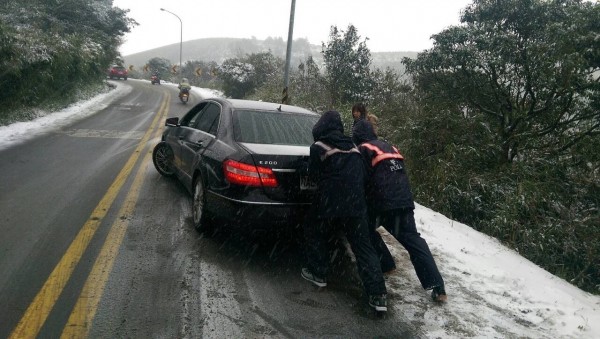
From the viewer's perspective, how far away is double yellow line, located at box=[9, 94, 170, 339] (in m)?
2.78

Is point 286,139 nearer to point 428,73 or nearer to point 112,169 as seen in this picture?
point 112,169

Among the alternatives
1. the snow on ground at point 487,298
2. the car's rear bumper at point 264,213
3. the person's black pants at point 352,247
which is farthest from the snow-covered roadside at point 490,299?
the car's rear bumper at point 264,213

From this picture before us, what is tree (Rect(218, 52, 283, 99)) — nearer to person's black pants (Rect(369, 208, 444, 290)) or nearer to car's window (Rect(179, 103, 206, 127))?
car's window (Rect(179, 103, 206, 127))

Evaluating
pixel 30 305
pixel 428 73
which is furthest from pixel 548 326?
pixel 428 73

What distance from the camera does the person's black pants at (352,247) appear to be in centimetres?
345

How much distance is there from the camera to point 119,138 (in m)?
11.0

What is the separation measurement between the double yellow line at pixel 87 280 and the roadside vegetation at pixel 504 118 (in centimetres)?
516

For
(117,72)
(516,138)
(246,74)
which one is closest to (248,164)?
(516,138)

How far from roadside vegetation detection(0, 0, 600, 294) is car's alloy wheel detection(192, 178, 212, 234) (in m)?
4.29

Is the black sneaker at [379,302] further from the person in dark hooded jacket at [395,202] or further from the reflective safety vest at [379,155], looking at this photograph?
the reflective safety vest at [379,155]

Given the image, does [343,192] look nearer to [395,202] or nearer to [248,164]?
[395,202]

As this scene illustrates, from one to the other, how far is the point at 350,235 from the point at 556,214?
15.5 ft

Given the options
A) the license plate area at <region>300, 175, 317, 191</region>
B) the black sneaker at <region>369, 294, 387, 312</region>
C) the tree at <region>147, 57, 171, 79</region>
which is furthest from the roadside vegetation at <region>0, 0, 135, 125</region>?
the tree at <region>147, 57, 171, 79</region>

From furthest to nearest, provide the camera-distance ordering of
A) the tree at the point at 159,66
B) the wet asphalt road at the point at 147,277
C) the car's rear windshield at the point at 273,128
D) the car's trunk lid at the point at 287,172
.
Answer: the tree at the point at 159,66 < the car's rear windshield at the point at 273,128 < the car's trunk lid at the point at 287,172 < the wet asphalt road at the point at 147,277
